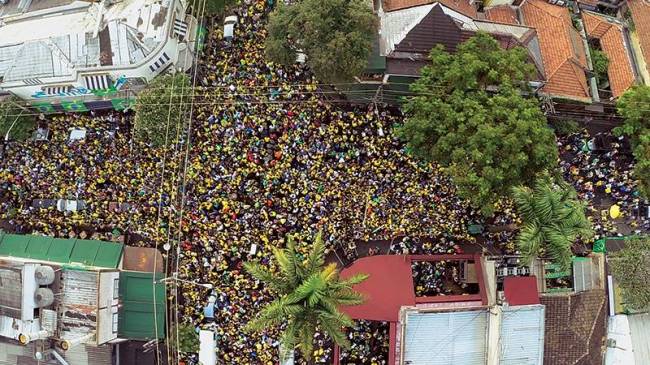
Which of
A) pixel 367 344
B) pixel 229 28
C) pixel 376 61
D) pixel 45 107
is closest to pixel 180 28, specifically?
pixel 229 28

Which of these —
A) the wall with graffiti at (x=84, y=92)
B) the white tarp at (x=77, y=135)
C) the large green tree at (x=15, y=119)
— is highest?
the wall with graffiti at (x=84, y=92)

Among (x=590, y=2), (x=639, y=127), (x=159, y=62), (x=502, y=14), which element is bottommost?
(x=639, y=127)

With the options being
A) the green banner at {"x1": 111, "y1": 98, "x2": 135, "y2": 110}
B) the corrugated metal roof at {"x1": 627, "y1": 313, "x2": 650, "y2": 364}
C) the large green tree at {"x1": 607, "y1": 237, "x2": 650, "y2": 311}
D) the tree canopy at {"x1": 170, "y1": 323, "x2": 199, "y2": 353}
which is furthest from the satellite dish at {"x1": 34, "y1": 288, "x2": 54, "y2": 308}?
the corrugated metal roof at {"x1": 627, "y1": 313, "x2": 650, "y2": 364}

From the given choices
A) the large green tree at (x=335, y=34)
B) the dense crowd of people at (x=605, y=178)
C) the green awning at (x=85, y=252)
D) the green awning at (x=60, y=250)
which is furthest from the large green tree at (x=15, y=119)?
the dense crowd of people at (x=605, y=178)

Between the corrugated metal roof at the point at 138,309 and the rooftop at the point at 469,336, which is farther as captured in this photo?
the corrugated metal roof at the point at 138,309

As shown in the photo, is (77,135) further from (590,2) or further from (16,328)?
(590,2)

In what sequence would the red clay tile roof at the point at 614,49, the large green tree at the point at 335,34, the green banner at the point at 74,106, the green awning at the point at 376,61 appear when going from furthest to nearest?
the red clay tile roof at the point at 614,49, the green banner at the point at 74,106, the green awning at the point at 376,61, the large green tree at the point at 335,34

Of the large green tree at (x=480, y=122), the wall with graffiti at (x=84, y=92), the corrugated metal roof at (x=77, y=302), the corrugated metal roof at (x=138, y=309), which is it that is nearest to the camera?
the large green tree at (x=480, y=122)

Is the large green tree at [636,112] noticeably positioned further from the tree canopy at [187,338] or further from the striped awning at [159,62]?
the tree canopy at [187,338]
